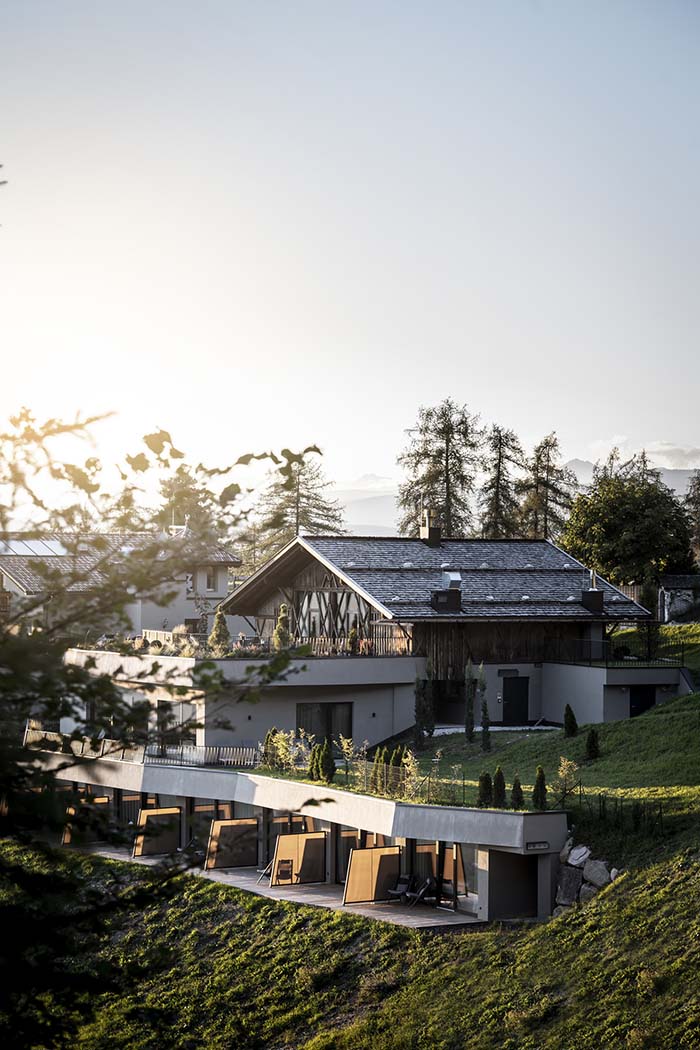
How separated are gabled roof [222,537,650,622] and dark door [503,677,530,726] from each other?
6.60 feet

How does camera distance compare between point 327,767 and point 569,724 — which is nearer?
point 327,767

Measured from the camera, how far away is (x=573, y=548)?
5041 centimetres

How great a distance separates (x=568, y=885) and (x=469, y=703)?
11186mm

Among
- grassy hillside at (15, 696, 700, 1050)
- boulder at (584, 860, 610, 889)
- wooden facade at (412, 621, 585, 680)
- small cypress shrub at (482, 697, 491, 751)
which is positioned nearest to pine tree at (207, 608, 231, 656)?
wooden facade at (412, 621, 585, 680)

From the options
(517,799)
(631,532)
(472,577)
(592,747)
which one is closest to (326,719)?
(472,577)

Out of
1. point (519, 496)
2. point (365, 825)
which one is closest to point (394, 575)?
point (365, 825)

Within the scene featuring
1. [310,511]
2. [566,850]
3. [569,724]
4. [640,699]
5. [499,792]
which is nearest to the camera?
[566,850]

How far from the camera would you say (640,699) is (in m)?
35.2

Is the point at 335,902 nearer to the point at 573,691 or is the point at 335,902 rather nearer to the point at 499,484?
the point at 573,691

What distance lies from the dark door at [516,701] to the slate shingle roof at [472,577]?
2.02 m

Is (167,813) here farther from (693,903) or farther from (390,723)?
(693,903)

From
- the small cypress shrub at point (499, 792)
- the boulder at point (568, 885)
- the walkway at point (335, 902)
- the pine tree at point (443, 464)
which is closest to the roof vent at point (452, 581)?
the walkway at point (335, 902)

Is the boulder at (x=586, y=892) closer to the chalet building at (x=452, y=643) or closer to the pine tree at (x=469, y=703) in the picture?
the pine tree at (x=469, y=703)

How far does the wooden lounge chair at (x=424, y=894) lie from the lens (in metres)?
25.3
